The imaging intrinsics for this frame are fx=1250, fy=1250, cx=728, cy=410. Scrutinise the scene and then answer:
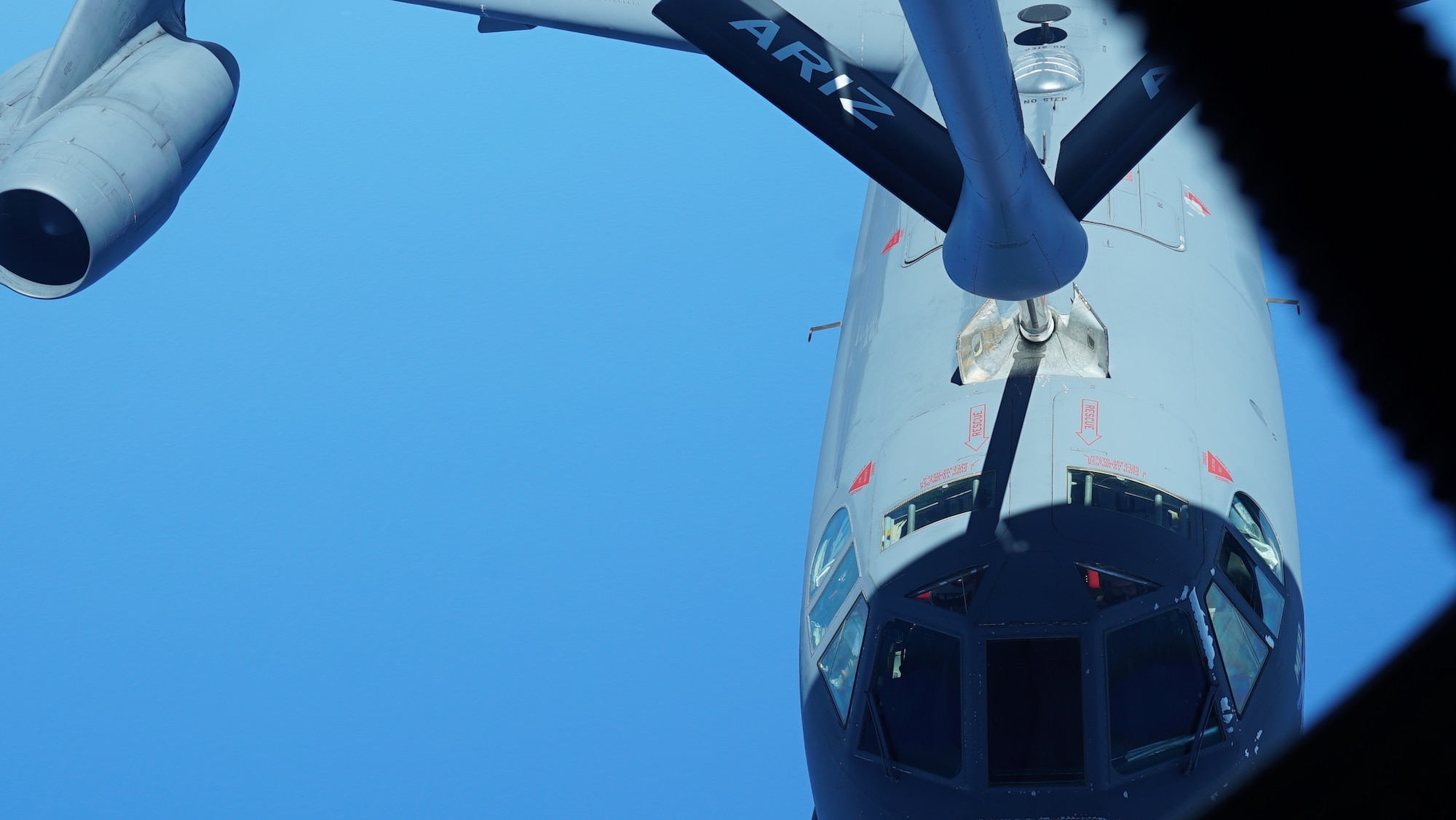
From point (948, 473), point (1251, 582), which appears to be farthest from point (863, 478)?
point (1251, 582)

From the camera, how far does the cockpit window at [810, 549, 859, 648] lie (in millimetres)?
8172

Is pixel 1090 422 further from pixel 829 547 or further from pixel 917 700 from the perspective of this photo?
pixel 917 700

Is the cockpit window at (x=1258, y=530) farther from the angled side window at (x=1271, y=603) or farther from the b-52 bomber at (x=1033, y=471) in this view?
the angled side window at (x=1271, y=603)

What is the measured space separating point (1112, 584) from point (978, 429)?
4.47 ft

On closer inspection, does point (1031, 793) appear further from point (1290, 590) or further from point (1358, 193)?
point (1358, 193)

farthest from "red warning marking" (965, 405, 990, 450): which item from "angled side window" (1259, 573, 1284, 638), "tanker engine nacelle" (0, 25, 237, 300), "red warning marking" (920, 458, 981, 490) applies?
"tanker engine nacelle" (0, 25, 237, 300)

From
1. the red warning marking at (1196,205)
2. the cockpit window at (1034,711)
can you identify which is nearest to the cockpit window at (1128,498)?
the cockpit window at (1034,711)

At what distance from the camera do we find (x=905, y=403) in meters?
8.75

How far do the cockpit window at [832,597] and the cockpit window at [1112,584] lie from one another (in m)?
1.49

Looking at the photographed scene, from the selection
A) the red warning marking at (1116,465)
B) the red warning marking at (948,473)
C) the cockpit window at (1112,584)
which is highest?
the red warning marking at (1116,465)

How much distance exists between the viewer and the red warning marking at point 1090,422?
7.91m

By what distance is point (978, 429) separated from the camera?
26.7 ft

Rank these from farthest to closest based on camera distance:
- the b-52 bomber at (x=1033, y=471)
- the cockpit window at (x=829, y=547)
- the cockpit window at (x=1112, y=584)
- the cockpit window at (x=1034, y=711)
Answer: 1. the cockpit window at (x=829, y=547)
2. the cockpit window at (x=1112, y=584)
3. the cockpit window at (x=1034, y=711)
4. the b-52 bomber at (x=1033, y=471)

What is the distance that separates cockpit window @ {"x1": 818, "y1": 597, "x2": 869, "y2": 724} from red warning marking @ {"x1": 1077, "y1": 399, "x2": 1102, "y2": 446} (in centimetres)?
174
